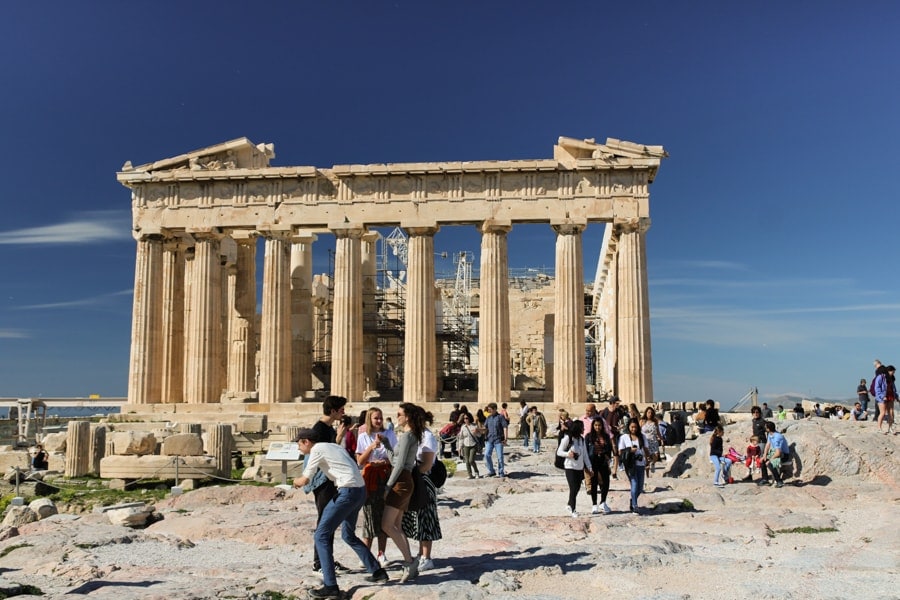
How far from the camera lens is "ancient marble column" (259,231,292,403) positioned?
35.5m

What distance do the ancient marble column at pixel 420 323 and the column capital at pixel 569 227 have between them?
5.04m

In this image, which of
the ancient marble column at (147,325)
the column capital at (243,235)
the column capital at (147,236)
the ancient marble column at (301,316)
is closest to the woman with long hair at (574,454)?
the ancient marble column at (301,316)

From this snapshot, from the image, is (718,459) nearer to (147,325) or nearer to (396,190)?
(396,190)

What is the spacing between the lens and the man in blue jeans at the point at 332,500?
884 cm

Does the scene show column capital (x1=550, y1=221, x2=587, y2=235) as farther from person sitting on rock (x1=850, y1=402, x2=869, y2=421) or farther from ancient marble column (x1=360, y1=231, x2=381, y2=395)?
person sitting on rock (x1=850, y1=402, x2=869, y2=421)

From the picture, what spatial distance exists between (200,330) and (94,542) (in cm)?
2480

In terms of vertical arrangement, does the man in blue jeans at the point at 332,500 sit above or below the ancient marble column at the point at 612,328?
below

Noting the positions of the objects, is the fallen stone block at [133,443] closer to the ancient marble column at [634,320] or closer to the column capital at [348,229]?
the column capital at [348,229]

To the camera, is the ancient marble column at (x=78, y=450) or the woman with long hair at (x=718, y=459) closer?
the woman with long hair at (x=718, y=459)

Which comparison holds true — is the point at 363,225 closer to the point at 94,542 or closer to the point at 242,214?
the point at 242,214

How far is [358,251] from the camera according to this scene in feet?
117

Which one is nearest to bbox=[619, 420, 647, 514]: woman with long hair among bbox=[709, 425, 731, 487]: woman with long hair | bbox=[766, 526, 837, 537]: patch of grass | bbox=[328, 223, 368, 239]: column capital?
bbox=[766, 526, 837, 537]: patch of grass

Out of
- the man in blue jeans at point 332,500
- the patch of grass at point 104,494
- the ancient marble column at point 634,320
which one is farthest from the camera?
the ancient marble column at point 634,320

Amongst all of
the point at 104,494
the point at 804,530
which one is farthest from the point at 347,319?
the point at 804,530
